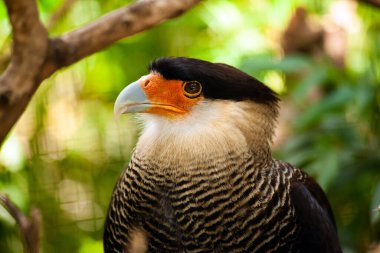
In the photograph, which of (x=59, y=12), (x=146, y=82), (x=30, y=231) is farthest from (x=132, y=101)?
(x=59, y=12)

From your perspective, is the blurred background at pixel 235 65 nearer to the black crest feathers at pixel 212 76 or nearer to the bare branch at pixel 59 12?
the bare branch at pixel 59 12

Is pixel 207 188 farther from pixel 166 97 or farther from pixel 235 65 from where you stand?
pixel 235 65

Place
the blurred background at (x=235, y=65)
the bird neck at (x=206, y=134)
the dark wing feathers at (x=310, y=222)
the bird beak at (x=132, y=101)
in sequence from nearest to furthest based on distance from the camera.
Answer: the bird beak at (x=132, y=101) → the bird neck at (x=206, y=134) → the dark wing feathers at (x=310, y=222) → the blurred background at (x=235, y=65)

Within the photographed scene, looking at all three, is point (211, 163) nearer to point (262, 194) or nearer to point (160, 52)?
point (262, 194)

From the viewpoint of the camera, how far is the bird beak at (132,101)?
281 cm

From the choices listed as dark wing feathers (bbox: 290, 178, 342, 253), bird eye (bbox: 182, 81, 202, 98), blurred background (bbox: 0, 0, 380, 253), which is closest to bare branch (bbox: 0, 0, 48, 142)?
bird eye (bbox: 182, 81, 202, 98)

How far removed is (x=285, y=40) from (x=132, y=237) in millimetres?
3445

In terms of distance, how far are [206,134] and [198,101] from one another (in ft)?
0.42

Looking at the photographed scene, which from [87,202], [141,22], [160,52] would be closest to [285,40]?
[160,52]

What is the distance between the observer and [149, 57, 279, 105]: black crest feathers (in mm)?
2873

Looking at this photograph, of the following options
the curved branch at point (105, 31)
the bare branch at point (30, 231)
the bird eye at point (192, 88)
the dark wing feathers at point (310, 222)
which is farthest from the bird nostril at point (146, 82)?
the bare branch at point (30, 231)

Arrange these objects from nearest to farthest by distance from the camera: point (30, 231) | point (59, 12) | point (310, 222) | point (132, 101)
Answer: point (30, 231) → point (132, 101) → point (310, 222) → point (59, 12)

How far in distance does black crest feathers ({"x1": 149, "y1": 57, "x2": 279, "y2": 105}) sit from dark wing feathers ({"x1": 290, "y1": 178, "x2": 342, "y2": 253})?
469 millimetres

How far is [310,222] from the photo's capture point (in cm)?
312
